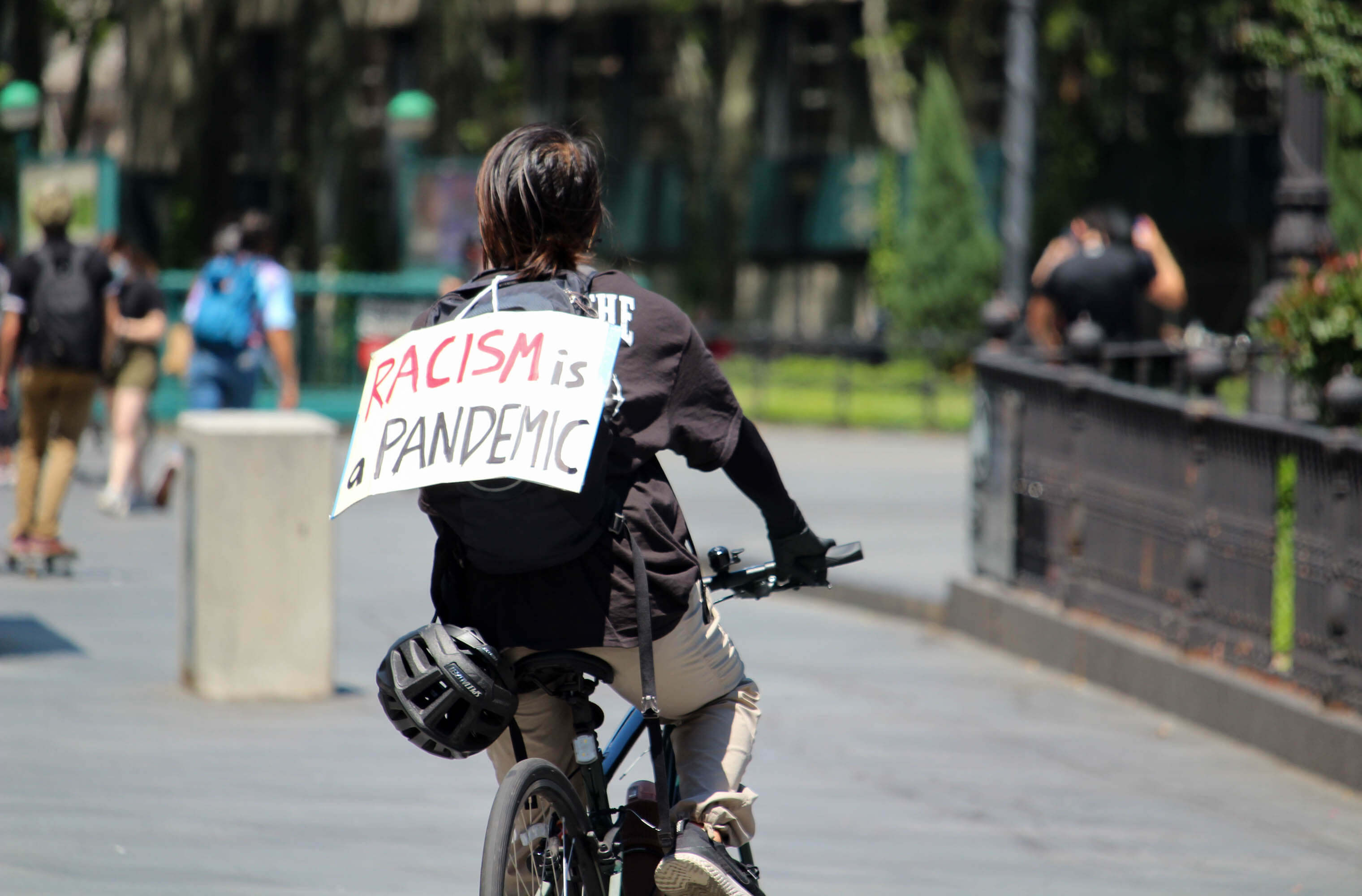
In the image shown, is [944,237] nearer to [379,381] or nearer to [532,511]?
[379,381]

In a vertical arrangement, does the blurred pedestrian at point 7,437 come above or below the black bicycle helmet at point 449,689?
below

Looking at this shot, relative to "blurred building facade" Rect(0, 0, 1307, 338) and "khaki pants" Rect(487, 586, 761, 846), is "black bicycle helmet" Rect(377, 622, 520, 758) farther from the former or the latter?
"blurred building facade" Rect(0, 0, 1307, 338)

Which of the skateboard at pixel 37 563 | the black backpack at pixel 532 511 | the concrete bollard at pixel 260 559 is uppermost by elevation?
the black backpack at pixel 532 511

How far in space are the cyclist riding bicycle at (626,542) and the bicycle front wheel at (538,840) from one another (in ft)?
0.51

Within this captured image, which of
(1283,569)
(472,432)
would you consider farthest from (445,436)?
(1283,569)

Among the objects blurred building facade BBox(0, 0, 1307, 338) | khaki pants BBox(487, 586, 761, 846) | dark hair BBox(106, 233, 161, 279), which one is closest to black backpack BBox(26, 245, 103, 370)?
dark hair BBox(106, 233, 161, 279)

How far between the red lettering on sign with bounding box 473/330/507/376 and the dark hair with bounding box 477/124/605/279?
0.58 ft

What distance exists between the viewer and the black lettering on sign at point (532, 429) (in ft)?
11.9

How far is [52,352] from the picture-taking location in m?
10.7

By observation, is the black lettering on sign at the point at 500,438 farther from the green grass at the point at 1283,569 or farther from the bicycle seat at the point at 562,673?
the green grass at the point at 1283,569

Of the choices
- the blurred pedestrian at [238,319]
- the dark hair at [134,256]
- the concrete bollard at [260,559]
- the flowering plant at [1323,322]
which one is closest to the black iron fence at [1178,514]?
the flowering plant at [1323,322]

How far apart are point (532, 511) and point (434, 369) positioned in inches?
13.2

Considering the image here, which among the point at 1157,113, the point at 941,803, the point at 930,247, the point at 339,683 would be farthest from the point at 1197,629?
the point at 1157,113

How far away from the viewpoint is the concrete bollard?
7664 millimetres
